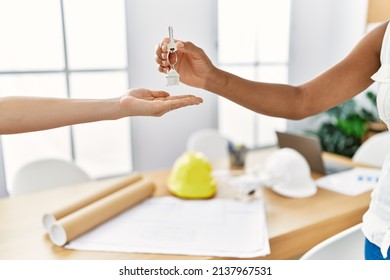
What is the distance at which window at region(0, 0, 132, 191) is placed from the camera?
24.4 inches

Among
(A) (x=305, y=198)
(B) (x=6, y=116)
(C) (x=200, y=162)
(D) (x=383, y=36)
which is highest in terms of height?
(D) (x=383, y=36)

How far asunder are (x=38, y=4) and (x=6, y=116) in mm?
206

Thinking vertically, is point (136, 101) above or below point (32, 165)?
above

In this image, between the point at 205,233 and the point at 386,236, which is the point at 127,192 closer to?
the point at 205,233

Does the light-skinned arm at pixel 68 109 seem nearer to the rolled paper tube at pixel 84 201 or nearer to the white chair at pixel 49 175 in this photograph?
the rolled paper tube at pixel 84 201

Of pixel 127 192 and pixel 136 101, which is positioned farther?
pixel 127 192

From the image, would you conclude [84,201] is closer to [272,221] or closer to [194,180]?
[194,180]

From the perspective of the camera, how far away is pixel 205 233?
33.8 inches

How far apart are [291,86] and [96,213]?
A: 53 centimetres

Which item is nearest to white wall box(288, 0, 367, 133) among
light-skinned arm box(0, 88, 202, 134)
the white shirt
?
the white shirt

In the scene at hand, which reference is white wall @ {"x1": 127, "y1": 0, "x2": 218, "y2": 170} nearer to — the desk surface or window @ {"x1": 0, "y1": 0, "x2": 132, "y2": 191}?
window @ {"x1": 0, "y1": 0, "x2": 132, "y2": 191}

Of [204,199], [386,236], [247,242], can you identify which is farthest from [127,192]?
[386,236]

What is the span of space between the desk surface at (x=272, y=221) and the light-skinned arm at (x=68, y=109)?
13.3 inches

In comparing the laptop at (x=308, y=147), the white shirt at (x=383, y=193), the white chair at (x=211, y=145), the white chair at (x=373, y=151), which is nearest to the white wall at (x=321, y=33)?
the white shirt at (x=383, y=193)
